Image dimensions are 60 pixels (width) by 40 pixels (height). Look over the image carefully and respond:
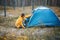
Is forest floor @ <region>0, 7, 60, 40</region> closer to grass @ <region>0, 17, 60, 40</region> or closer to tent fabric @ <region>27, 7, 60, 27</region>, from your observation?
grass @ <region>0, 17, 60, 40</region>

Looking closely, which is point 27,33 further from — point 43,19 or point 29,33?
point 43,19

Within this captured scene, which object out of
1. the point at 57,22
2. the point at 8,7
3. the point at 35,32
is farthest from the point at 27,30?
the point at 8,7

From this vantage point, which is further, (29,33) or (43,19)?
(43,19)

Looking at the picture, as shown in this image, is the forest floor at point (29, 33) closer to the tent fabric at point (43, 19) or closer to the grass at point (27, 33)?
the grass at point (27, 33)

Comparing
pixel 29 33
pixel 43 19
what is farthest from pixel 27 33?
pixel 43 19

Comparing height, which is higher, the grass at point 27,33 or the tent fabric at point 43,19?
the tent fabric at point 43,19

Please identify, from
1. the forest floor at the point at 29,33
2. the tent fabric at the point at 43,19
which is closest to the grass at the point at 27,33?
the forest floor at the point at 29,33

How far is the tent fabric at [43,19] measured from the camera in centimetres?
1052

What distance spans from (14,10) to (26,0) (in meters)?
2.18

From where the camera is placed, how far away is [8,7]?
17719 millimetres

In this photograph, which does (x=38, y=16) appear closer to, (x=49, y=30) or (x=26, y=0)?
(x=49, y=30)

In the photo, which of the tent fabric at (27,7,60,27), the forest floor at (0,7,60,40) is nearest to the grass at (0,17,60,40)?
the forest floor at (0,7,60,40)

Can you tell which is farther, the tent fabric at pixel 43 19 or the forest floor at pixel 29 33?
the tent fabric at pixel 43 19

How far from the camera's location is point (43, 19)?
10.7m
